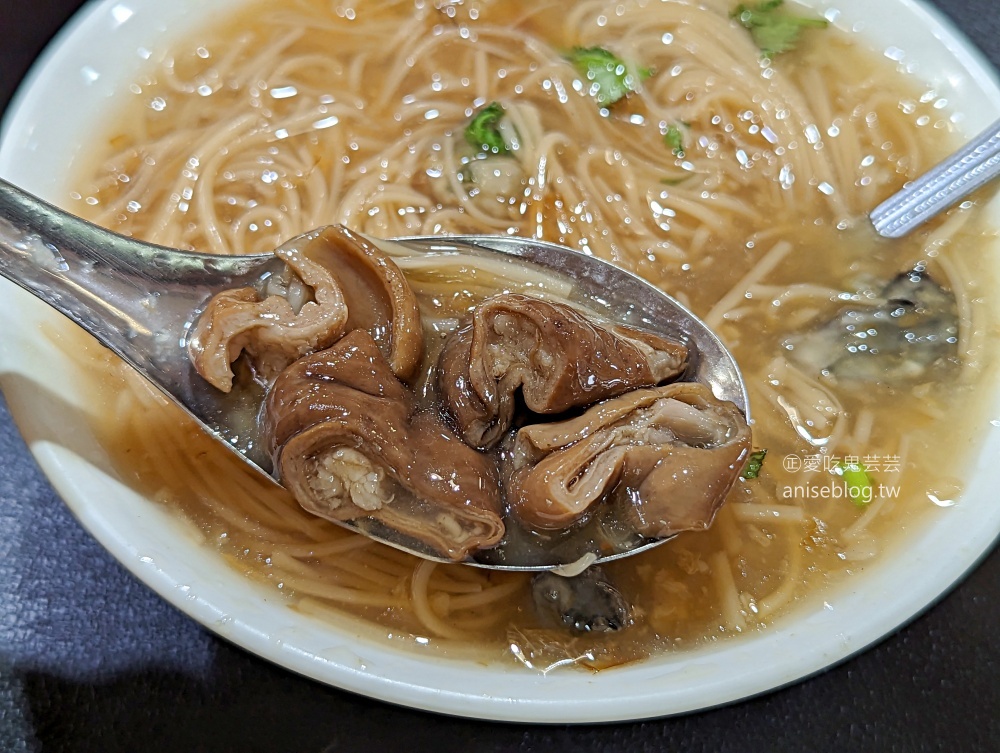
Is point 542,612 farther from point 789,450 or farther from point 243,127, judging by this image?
point 243,127

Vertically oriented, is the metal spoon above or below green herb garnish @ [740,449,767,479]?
below

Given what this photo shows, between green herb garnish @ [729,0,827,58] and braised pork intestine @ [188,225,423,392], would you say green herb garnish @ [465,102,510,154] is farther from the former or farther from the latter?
green herb garnish @ [729,0,827,58]

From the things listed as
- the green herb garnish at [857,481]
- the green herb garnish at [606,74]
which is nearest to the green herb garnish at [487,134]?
the green herb garnish at [606,74]

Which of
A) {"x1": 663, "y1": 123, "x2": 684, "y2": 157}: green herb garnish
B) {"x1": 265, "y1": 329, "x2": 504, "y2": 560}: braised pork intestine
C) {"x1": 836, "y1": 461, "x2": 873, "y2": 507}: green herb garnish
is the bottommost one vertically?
{"x1": 265, "y1": 329, "x2": 504, "y2": 560}: braised pork intestine

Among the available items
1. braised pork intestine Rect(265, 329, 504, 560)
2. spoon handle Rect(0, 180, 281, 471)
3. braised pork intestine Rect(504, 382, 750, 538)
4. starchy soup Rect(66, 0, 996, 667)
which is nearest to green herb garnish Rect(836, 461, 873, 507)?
starchy soup Rect(66, 0, 996, 667)

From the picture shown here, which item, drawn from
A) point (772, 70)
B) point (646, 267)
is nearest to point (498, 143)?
point (646, 267)

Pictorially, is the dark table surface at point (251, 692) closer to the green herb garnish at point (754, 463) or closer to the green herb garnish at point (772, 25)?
the green herb garnish at point (754, 463)
